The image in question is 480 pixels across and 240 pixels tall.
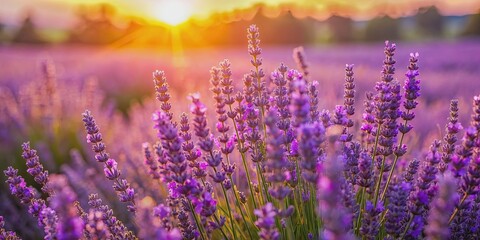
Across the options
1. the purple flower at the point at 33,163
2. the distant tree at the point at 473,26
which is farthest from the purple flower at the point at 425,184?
the distant tree at the point at 473,26

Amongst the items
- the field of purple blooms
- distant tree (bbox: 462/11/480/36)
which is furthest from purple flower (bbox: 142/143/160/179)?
distant tree (bbox: 462/11/480/36)

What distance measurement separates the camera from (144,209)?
1.02 m

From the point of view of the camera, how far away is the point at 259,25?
50.7 meters

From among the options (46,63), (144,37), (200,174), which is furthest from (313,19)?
(200,174)

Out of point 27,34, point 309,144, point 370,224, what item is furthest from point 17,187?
point 27,34

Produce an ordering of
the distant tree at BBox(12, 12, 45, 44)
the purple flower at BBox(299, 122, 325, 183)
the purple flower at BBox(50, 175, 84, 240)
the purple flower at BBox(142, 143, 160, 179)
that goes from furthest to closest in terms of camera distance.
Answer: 1. the distant tree at BBox(12, 12, 45, 44)
2. the purple flower at BBox(142, 143, 160, 179)
3. the purple flower at BBox(299, 122, 325, 183)
4. the purple flower at BBox(50, 175, 84, 240)

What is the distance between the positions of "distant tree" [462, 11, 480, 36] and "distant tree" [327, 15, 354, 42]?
1336cm

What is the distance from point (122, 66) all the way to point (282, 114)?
13.7m

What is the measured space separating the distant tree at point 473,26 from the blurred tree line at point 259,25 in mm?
3938

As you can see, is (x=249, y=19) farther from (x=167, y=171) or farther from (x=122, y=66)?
(x=167, y=171)

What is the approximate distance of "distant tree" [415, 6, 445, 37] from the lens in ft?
170

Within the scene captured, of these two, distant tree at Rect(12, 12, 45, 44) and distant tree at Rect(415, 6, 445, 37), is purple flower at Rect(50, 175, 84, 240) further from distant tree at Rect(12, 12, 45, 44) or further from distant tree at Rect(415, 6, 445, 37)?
distant tree at Rect(12, 12, 45, 44)

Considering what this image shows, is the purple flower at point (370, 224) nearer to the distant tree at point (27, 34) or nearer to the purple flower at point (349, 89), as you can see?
the purple flower at point (349, 89)

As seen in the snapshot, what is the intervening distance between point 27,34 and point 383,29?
41.9 meters
